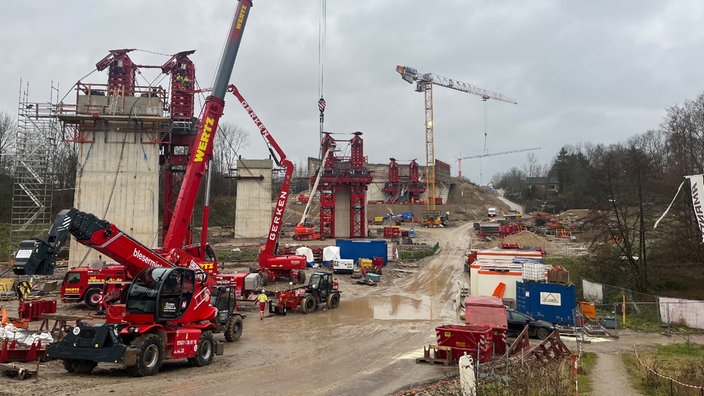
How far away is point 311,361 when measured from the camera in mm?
15016

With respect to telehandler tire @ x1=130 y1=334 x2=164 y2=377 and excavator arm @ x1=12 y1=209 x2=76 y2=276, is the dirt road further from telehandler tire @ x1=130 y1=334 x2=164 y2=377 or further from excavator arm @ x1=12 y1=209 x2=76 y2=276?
excavator arm @ x1=12 y1=209 x2=76 y2=276

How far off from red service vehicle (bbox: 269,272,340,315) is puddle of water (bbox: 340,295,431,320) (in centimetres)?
103

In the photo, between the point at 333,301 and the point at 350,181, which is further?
the point at 350,181

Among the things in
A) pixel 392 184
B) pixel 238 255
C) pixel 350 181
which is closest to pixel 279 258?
pixel 238 255

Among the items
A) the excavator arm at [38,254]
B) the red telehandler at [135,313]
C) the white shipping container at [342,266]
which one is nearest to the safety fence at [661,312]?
the white shipping container at [342,266]

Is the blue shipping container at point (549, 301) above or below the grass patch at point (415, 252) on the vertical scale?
below

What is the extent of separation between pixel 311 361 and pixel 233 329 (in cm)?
425

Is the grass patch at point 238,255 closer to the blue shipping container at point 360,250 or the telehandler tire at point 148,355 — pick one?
the blue shipping container at point 360,250

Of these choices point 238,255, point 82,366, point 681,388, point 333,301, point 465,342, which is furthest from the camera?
point 238,255

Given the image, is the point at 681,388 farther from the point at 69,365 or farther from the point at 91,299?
the point at 91,299

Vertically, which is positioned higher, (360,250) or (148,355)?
(360,250)

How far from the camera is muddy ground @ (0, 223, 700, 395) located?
11406 mm

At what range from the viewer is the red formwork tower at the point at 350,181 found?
61.7m

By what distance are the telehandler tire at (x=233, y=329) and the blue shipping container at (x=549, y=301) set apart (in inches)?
560
